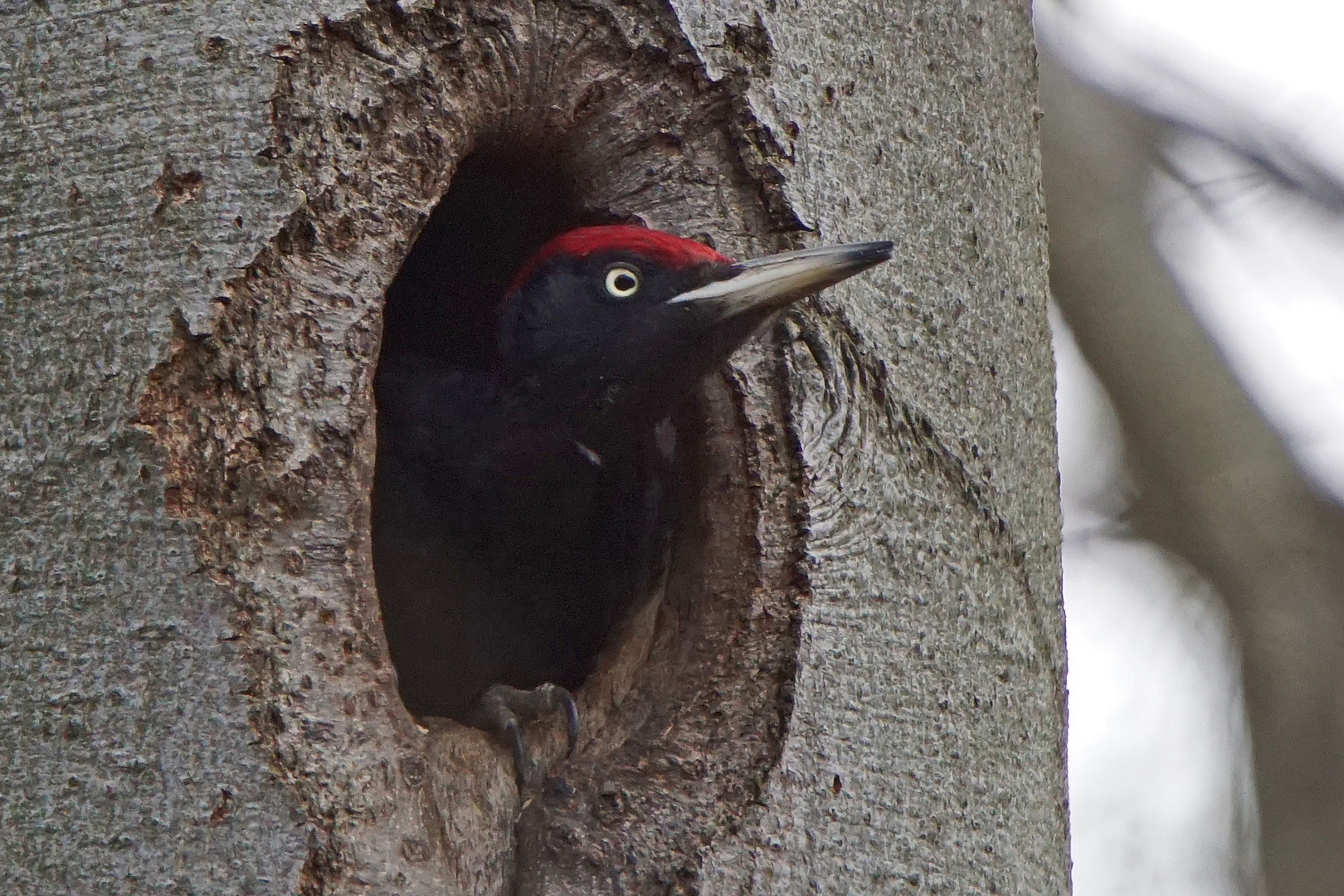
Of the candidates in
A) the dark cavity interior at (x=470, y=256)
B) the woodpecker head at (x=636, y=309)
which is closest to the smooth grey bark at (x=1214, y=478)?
the dark cavity interior at (x=470, y=256)

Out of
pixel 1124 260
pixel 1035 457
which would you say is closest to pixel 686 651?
pixel 1035 457

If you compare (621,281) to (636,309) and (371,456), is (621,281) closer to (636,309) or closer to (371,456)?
(636,309)

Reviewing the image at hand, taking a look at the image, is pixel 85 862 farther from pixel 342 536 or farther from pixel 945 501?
pixel 945 501

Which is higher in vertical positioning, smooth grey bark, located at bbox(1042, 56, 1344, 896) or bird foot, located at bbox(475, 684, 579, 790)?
smooth grey bark, located at bbox(1042, 56, 1344, 896)

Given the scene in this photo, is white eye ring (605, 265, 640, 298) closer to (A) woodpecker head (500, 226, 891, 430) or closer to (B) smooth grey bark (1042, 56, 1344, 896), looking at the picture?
(A) woodpecker head (500, 226, 891, 430)

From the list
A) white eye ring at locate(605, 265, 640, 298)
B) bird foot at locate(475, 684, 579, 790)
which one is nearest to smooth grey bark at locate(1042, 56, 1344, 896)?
white eye ring at locate(605, 265, 640, 298)
